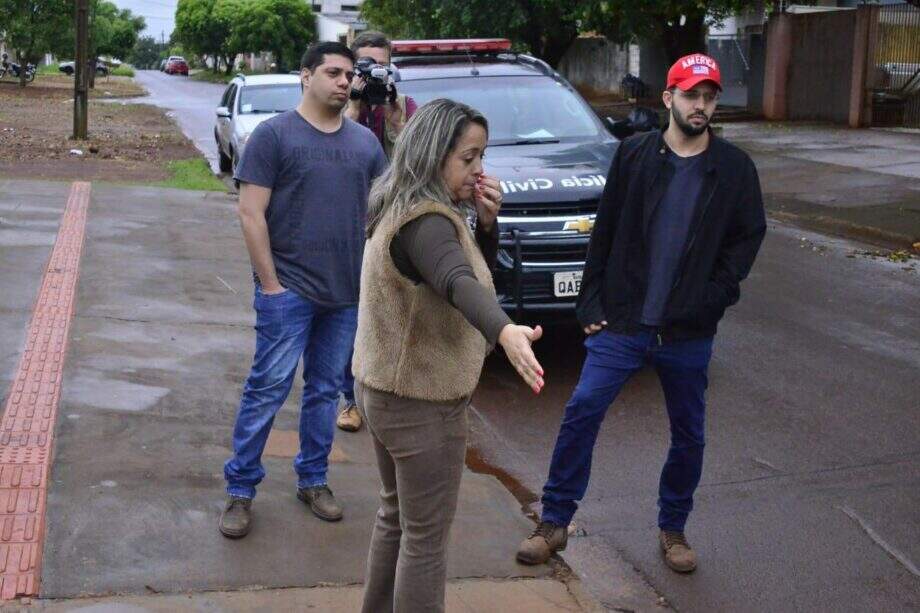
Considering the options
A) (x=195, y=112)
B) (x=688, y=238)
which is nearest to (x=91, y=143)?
(x=195, y=112)

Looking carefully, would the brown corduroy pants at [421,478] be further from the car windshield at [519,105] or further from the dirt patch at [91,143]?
the dirt patch at [91,143]

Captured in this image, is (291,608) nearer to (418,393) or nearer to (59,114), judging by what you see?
(418,393)

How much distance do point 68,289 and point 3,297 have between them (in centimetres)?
49

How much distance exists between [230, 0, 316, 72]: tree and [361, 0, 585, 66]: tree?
3998 centimetres

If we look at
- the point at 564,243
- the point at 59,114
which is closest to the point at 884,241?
the point at 564,243

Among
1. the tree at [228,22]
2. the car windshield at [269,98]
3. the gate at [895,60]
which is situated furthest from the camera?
the tree at [228,22]

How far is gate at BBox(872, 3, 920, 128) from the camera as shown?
25.2 m

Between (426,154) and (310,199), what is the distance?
4.82 ft

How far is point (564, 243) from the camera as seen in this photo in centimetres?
759

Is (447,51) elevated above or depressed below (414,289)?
above

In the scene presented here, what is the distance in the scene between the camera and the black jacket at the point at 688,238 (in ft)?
15.2

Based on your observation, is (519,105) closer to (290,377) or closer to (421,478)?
(290,377)

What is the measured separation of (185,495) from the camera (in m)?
5.09

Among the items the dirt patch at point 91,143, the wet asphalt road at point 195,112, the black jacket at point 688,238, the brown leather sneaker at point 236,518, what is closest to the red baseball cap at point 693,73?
the black jacket at point 688,238
